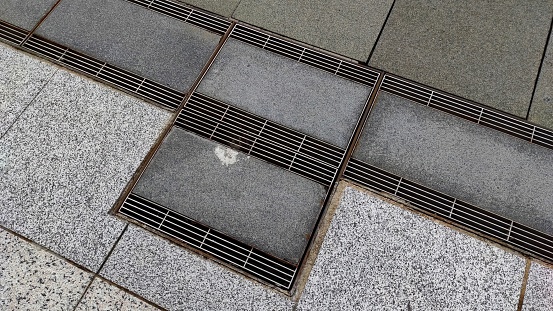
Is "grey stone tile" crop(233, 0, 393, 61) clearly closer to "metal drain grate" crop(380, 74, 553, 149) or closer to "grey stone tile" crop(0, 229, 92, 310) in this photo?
"metal drain grate" crop(380, 74, 553, 149)

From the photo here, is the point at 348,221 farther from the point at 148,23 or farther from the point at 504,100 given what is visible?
the point at 148,23

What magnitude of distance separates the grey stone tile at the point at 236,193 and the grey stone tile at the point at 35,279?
0.65 metres

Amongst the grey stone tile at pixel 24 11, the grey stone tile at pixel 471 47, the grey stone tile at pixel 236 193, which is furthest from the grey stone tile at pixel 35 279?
the grey stone tile at pixel 471 47

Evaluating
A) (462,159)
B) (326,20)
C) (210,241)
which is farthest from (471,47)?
(210,241)

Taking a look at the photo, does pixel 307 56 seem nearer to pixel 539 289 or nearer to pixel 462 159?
pixel 462 159

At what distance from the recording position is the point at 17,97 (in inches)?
122

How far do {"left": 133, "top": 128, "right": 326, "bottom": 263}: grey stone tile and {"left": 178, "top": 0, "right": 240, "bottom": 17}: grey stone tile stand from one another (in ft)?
3.99

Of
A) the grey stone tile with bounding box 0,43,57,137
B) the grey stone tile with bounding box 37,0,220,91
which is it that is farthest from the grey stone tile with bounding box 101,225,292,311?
the grey stone tile with bounding box 0,43,57,137

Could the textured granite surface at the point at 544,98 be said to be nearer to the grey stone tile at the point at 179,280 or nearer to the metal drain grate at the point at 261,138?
the metal drain grate at the point at 261,138

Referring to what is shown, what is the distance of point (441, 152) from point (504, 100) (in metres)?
0.66

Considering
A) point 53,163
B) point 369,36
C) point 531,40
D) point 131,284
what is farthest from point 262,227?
point 531,40

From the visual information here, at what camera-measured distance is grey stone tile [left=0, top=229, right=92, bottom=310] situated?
8.09 ft

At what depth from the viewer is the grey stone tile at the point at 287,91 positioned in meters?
3.01

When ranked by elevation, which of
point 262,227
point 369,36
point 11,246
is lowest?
point 11,246
